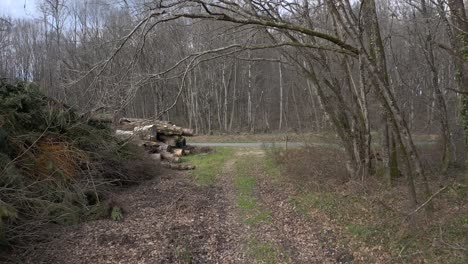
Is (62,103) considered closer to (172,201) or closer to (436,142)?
(172,201)

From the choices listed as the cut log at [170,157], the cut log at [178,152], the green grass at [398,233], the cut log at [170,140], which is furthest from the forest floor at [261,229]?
the cut log at [170,140]

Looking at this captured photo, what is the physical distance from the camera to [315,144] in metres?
16.5

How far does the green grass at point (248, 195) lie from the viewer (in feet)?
32.1

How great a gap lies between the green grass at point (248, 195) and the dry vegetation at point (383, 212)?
106 centimetres

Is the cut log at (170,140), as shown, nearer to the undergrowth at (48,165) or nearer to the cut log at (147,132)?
the cut log at (147,132)

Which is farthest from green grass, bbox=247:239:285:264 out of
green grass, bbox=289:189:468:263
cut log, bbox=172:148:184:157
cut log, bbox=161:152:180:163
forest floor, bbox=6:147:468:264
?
cut log, bbox=172:148:184:157

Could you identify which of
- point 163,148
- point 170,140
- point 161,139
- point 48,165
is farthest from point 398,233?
point 161,139

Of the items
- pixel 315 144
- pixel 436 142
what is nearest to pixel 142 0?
pixel 315 144

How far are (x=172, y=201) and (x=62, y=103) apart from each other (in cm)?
451

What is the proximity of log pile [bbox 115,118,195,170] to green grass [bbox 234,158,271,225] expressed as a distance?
7.95 feet

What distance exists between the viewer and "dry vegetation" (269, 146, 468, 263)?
669 centimetres

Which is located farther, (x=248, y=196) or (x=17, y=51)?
(x=17, y=51)

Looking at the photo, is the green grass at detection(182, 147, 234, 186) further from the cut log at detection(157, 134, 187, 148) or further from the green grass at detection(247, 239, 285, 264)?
the green grass at detection(247, 239, 285, 264)

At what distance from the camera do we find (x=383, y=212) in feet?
28.5
